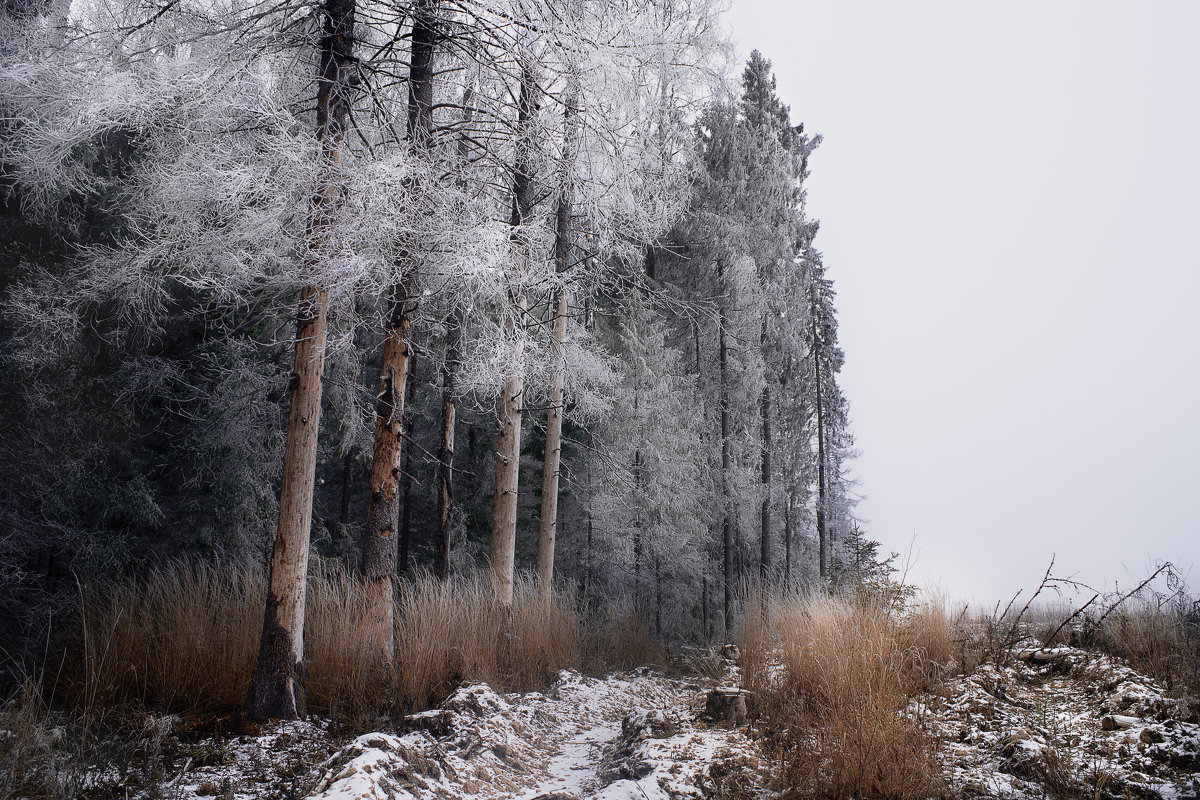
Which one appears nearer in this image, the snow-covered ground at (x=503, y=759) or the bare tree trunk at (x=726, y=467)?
the snow-covered ground at (x=503, y=759)

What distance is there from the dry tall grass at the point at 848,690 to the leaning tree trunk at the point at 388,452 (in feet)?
11.3

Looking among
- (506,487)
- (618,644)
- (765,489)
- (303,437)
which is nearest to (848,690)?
(303,437)

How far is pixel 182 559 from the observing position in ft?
29.8

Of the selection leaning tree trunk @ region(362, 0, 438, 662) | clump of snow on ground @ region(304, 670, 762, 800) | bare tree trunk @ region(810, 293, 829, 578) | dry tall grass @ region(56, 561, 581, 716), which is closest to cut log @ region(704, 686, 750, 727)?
clump of snow on ground @ region(304, 670, 762, 800)

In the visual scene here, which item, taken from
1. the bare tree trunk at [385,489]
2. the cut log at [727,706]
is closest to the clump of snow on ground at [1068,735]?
the cut log at [727,706]

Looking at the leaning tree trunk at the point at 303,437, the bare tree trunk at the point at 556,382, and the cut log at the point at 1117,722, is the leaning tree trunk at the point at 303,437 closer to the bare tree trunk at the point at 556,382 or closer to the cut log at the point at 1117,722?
the bare tree trunk at the point at 556,382

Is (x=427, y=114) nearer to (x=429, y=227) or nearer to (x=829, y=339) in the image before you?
(x=429, y=227)

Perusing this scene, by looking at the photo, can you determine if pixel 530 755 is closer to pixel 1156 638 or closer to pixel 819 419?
pixel 1156 638

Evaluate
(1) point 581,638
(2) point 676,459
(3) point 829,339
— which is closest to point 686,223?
(2) point 676,459

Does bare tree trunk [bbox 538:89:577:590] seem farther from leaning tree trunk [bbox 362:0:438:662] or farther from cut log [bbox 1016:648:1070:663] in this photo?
cut log [bbox 1016:648:1070:663]

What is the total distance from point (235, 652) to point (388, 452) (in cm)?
217

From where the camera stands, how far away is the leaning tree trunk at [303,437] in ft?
16.7

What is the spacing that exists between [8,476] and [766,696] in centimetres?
955

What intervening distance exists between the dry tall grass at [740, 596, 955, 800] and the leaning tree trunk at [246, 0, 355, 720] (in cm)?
386
